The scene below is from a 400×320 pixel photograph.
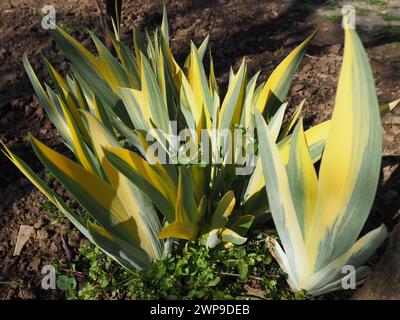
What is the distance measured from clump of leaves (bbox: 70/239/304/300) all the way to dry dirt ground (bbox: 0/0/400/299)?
0.58 feet

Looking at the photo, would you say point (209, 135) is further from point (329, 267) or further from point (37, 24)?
point (37, 24)

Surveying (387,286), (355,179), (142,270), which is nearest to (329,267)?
(387,286)

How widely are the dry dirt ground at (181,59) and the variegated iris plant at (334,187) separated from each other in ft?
1.28

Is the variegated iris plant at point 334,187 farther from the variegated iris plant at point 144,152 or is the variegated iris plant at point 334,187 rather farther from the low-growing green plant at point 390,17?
the low-growing green plant at point 390,17

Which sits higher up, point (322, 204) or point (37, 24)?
point (37, 24)

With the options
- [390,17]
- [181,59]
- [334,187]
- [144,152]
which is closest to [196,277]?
[144,152]

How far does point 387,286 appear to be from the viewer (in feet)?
3.88

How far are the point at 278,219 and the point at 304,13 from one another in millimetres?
2336

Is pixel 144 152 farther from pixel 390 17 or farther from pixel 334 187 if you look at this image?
pixel 390 17

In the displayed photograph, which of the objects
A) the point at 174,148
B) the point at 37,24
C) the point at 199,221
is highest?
the point at 37,24

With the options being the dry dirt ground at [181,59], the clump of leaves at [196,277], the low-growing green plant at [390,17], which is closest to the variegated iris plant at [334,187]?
the clump of leaves at [196,277]

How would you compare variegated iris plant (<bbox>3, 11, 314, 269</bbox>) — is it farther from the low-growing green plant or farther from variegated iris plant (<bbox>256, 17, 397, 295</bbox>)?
the low-growing green plant
